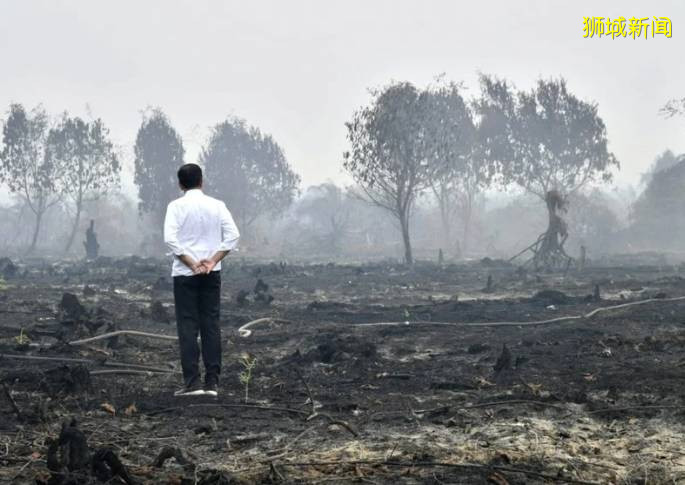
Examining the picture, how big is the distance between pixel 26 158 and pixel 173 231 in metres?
45.2

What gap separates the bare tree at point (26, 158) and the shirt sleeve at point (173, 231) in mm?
43296

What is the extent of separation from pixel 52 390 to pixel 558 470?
4.28 metres

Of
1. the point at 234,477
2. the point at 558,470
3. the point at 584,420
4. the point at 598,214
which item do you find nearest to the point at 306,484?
the point at 234,477

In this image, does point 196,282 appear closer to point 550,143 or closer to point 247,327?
point 247,327

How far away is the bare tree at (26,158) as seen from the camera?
4722 cm

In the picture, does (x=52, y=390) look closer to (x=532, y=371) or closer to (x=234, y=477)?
(x=234, y=477)

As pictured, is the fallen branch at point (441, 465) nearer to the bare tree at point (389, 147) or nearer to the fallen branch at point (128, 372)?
the fallen branch at point (128, 372)

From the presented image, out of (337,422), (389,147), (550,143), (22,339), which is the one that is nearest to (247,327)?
(22,339)

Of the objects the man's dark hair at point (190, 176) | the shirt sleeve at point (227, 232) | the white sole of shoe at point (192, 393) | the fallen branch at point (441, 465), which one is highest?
the man's dark hair at point (190, 176)

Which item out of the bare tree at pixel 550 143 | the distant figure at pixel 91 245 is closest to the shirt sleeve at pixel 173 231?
the distant figure at pixel 91 245

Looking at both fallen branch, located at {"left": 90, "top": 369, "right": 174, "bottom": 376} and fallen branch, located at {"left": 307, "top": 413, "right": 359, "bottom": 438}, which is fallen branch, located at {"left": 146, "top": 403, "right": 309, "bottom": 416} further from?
fallen branch, located at {"left": 90, "top": 369, "right": 174, "bottom": 376}

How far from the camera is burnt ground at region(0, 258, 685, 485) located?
177 inches

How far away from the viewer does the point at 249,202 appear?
52.9 metres

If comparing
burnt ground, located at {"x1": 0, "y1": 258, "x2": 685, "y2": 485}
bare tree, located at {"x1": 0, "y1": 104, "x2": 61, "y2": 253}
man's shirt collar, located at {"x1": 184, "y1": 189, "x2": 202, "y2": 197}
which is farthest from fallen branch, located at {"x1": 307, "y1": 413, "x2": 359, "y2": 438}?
bare tree, located at {"x1": 0, "y1": 104, "x2": 61, "y2": 253}
